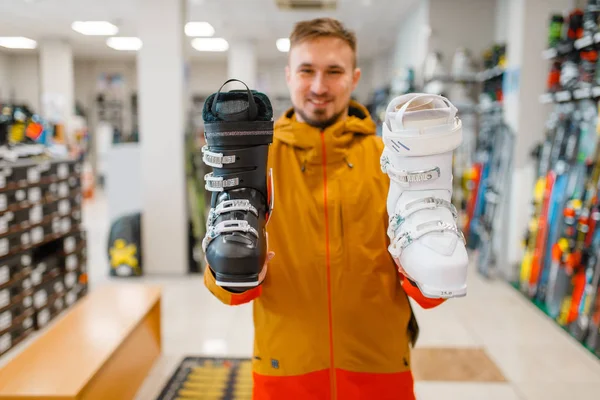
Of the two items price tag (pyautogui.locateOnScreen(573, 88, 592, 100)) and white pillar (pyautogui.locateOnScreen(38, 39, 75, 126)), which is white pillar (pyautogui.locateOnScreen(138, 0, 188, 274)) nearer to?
price tag (pyautogui.locateOnScreen(573, 88, 592, 100))

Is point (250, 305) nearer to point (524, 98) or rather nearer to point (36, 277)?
point (36, 277)

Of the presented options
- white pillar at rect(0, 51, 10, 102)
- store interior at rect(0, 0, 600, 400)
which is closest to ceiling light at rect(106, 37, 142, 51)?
white pillar at rect(0, 51, 10, 102)

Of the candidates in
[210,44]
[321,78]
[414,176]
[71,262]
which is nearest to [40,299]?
[71,262]

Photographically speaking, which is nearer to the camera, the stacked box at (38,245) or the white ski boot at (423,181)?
the white ski boot at (423,181)

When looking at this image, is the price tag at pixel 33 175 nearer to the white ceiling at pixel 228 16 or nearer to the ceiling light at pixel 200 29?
the white ceiling at pixel 228 16

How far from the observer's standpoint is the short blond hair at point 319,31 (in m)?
1.15

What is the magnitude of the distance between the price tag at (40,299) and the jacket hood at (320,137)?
3.05 metres

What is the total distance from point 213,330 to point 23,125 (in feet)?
6.86

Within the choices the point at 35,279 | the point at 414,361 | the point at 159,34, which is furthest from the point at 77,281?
the point at 414,361

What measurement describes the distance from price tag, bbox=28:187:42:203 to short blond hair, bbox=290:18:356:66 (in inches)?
118

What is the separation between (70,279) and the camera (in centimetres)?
404

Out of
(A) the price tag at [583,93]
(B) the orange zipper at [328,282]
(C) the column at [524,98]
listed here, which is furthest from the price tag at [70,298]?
(A) the price tag at [583,93]

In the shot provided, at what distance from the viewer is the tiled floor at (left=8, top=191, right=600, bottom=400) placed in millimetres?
2766

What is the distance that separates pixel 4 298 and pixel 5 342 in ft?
0.93
